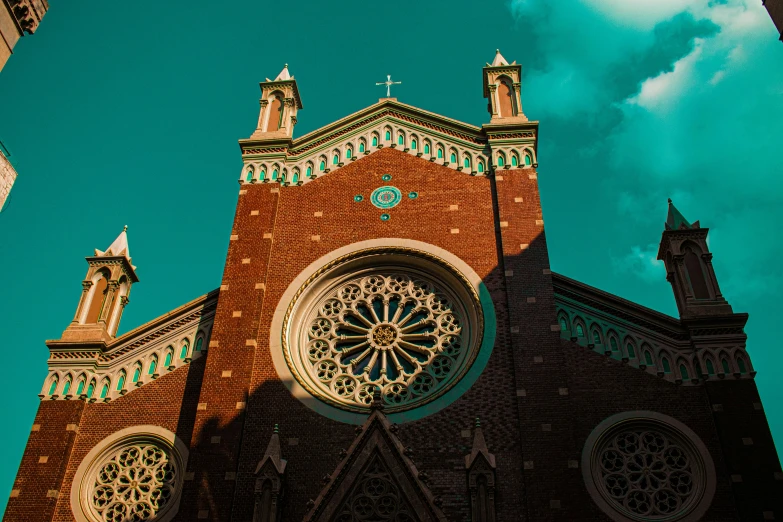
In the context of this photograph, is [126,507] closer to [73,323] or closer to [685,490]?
[73,323]

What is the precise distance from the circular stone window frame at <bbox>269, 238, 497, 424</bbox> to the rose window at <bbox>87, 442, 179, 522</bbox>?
3666 millimetres

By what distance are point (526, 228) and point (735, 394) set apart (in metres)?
6.96

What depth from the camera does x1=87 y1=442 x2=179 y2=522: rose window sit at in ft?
58.8

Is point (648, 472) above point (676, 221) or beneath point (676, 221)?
beneath

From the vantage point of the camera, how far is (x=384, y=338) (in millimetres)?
20094

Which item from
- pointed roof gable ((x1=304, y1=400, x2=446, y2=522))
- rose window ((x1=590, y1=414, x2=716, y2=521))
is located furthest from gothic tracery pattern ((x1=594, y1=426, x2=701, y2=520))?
pointed roof gable ((x1=304, y1=400, x2=446, y2=522))

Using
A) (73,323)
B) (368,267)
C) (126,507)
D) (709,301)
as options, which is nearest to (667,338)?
(709,301)

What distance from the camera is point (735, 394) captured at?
18141 mm

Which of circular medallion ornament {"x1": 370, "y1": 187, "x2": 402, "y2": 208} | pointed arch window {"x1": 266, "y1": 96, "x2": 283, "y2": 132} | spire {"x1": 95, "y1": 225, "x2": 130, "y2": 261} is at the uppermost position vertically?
pointed arch window {"x1": 266, "y1": 96, "x2": 283, "y2": 132}

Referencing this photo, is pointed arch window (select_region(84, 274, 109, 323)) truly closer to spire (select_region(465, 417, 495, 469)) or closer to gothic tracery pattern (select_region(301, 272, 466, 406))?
gothic tracery pattern (select_region(301, 272, 466, 406))

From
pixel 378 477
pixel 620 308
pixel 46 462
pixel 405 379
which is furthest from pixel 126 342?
pixel 620 308

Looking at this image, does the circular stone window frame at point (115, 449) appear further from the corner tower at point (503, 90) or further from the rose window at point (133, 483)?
the corner tower at point (503, 90)

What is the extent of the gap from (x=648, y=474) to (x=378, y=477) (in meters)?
6.44

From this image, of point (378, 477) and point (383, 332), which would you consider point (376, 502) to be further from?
point (383, 332)
